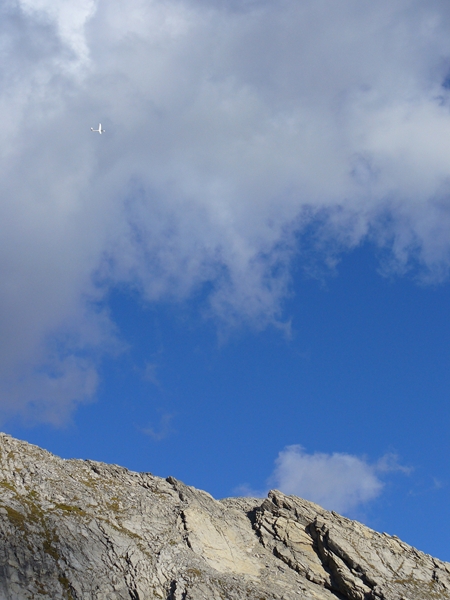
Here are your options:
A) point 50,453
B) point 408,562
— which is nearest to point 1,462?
point 50,453

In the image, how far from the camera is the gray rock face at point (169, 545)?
89812 mm

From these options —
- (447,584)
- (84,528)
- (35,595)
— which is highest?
(447,584)

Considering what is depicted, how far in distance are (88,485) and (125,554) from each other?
2069 cm

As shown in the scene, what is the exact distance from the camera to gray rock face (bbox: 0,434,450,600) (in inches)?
3536

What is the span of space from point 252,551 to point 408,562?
27571mm

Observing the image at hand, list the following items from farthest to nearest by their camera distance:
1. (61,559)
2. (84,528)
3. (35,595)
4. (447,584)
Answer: (447,584) → (84,528) → (61,559) → (35,595)

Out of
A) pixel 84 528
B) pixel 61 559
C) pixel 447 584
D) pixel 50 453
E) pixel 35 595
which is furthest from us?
pixel 50 453

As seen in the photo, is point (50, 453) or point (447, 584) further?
point (50, 453)

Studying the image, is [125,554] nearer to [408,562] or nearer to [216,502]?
[216,502]

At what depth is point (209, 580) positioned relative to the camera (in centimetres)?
9431

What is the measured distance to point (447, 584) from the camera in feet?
351

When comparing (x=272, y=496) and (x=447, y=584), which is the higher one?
(x=272, y=496)

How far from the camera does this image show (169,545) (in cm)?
10006

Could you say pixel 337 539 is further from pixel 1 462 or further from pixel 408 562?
pixel 1 462
